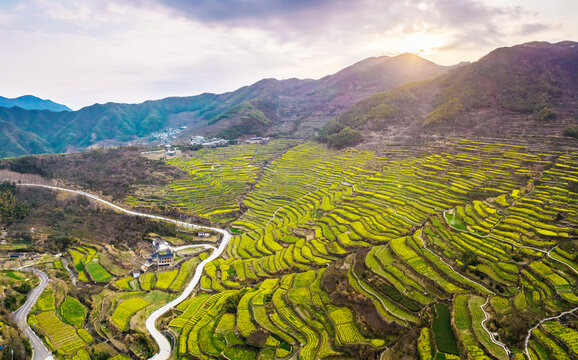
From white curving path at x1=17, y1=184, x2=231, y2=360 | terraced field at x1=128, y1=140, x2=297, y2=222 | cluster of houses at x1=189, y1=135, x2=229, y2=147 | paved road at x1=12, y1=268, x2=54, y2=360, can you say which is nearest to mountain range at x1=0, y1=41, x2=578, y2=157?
cluster of houses at x1=189, y1=135, x2=229, y2=147

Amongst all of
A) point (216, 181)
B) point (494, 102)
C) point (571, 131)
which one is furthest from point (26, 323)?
point (494, 102)

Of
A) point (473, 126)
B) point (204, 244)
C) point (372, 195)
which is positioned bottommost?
point (204, 244)

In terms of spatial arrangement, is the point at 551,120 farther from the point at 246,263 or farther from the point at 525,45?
the point at 246,263

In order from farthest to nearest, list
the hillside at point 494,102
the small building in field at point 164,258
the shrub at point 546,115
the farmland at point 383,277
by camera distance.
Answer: the hillside at point 494,102 < the shrub at point 546,115 < the small building in field at point 164,258 < the farmland at point 383,277

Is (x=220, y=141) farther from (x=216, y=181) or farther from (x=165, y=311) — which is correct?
(x=165, y=311)

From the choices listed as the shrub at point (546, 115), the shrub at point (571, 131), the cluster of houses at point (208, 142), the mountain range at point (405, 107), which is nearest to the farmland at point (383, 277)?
the shrub at point (571, 131)

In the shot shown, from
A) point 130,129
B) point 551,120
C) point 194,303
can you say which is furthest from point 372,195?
point 130,129

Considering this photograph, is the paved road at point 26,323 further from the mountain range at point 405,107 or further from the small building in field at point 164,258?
the mountain range at point 405,107
